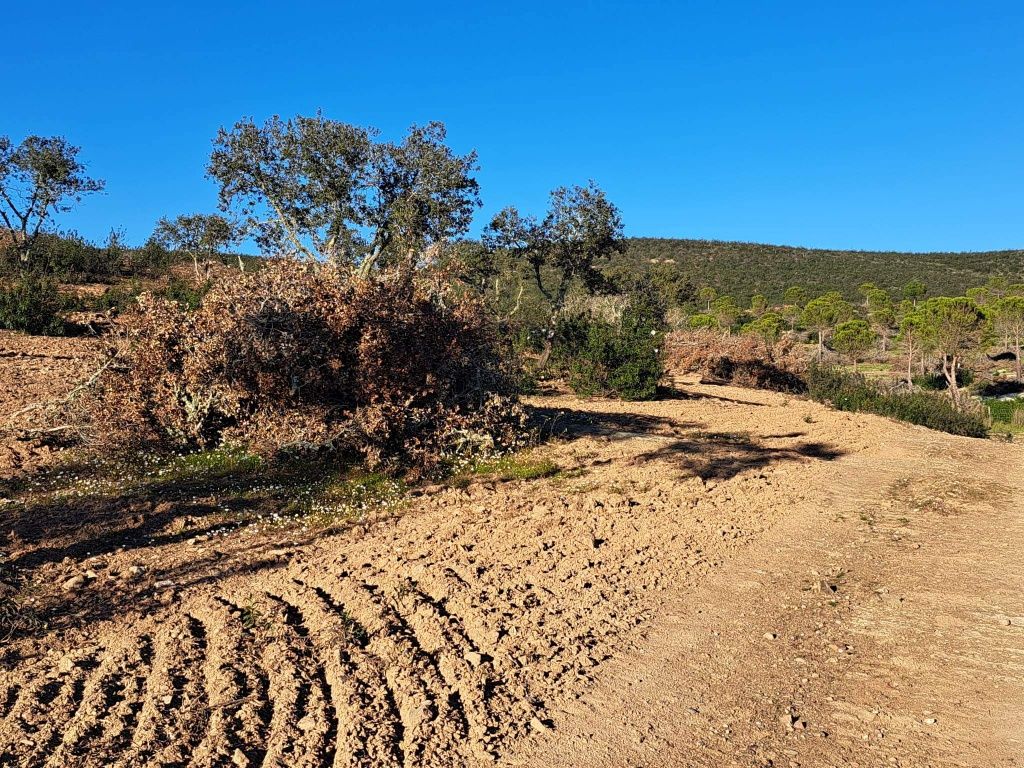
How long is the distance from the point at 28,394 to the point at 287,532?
5.36 metres

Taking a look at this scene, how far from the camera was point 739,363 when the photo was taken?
19547 millimetres

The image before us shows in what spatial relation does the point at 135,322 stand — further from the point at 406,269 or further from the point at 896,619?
the point at 896,619

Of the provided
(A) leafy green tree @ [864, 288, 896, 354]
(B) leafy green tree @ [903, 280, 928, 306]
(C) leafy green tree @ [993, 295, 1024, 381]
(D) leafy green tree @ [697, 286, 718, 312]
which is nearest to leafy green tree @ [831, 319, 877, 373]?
(A) leafy green tree @ [864, 288, 896, 354]

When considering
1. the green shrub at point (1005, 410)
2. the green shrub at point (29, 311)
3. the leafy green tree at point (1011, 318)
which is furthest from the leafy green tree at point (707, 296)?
the green shrub at point (29, 311)

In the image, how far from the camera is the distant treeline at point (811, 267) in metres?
71.9

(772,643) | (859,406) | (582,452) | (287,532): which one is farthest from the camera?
(859,406)

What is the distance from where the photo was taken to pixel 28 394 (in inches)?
355

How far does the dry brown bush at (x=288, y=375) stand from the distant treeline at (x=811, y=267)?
6261cm

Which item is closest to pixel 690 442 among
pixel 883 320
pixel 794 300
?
pixel 883 320

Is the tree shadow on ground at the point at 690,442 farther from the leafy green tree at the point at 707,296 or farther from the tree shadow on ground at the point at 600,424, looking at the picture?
the leafy green tree at the point at 707,296

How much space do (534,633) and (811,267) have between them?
84236 mm

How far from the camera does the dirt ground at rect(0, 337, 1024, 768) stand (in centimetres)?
313

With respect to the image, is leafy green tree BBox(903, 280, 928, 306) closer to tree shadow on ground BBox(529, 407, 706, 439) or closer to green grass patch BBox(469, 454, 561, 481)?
tree shadow on ground BBox(529, 407, 706, 439)

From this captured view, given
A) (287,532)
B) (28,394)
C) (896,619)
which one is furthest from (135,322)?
(896,619)
